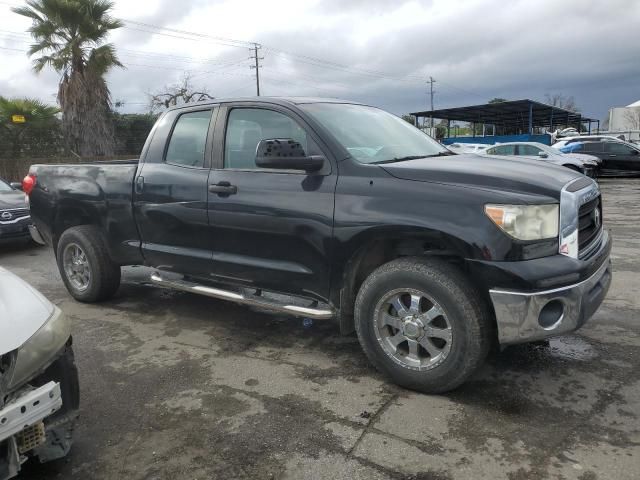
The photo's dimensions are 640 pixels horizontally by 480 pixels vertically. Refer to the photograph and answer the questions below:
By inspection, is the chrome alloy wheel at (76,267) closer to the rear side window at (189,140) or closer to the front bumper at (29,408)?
the rear side window at (189,140)

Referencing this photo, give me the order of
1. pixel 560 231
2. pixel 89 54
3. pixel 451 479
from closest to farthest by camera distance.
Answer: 1. pixel 451 479
2. pixel 560 231
3. pixel 89 54

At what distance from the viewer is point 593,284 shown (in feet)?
10.4

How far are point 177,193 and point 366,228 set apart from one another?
172cm

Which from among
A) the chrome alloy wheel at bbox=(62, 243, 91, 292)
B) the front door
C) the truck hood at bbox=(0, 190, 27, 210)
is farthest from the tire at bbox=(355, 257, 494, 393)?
the truck hood at bbox=(0, 190, 27, 210)

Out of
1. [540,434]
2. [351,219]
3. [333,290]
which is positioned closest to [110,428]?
[333,290]

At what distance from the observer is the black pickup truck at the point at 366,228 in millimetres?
2986

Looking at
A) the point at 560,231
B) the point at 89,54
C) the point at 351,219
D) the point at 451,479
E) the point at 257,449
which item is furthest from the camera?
the point at 89,54

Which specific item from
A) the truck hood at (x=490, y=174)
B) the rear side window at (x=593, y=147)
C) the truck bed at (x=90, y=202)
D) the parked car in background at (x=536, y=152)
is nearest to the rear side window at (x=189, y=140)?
the truck bed at (x=90, y=202)

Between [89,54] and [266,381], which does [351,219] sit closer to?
[266,381]

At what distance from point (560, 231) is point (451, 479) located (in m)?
1.45

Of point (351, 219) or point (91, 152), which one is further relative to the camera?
point (91, 152)

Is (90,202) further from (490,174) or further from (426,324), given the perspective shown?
(490,174)

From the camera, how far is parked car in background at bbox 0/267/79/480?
2105 millimetres

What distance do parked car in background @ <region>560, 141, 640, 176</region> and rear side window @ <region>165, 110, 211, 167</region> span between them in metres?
19.5
